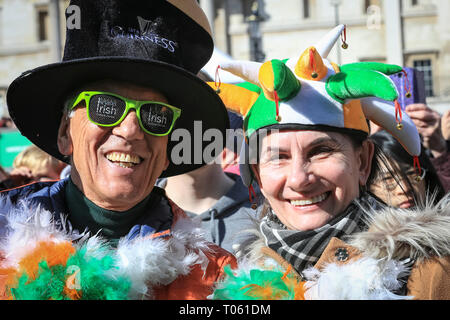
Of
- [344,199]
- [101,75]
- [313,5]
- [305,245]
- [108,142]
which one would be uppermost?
[313,5]

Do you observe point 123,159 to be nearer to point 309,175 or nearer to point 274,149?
point 274,149

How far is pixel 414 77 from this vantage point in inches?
159

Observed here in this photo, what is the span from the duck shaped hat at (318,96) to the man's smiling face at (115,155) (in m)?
0.44

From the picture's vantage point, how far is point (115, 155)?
2307 millimetres

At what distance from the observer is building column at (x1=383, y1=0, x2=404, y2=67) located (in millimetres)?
27281

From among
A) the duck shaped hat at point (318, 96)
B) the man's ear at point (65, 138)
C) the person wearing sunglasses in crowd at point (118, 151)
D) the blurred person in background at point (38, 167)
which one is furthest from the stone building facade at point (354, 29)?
the man's ear at point (65, 138)

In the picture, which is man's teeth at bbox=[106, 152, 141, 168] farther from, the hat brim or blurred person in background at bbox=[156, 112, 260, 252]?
blurred person in background at bbox=[156, 112, 260, 252]

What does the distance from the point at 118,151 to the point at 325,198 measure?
2.88 feet

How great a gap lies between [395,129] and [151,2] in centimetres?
123

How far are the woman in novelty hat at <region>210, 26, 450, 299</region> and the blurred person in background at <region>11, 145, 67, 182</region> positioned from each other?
108 inches

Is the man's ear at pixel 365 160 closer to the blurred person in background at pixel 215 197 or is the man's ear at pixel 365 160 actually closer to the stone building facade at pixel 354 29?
the blurred person in background at pixel 215 197

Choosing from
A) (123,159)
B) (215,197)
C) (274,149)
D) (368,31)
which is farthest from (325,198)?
(368,31)
